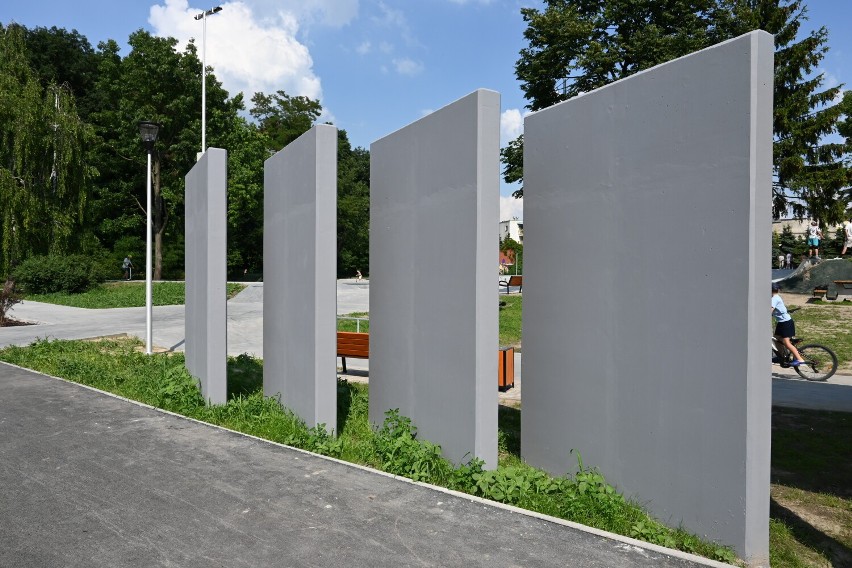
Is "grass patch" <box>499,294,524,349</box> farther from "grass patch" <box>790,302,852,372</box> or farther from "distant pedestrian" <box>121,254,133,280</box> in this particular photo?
"distant pedestrian" <box>121,254,133,280</box>

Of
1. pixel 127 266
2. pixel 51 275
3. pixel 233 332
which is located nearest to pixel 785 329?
pixel 233 332

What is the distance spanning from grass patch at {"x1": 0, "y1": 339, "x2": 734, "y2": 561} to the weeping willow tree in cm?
A: 1919

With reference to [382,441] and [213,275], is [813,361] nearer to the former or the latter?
[382,441]

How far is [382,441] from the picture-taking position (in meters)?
6.43

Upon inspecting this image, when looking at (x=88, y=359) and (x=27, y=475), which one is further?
(x=88, y=359)

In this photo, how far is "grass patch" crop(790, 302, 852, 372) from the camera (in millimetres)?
13759

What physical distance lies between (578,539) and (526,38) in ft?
102

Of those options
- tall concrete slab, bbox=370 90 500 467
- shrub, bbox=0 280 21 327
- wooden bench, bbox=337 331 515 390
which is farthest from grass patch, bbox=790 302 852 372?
shrub, bbox=0 280 21 327

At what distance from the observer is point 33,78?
30.3 meters

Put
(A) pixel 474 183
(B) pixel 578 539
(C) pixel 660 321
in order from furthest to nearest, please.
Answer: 1. (A) pixel 474 183
2. (C) pixel 660 321
3. (B) pixel 578 539

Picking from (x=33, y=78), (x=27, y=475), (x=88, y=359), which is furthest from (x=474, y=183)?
(x=33, y=78)

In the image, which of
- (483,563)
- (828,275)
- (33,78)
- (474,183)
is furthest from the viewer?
(33,78)

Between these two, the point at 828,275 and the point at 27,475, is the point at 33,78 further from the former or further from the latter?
the point at 828,275

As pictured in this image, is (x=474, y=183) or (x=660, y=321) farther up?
(x=474, y=183)
